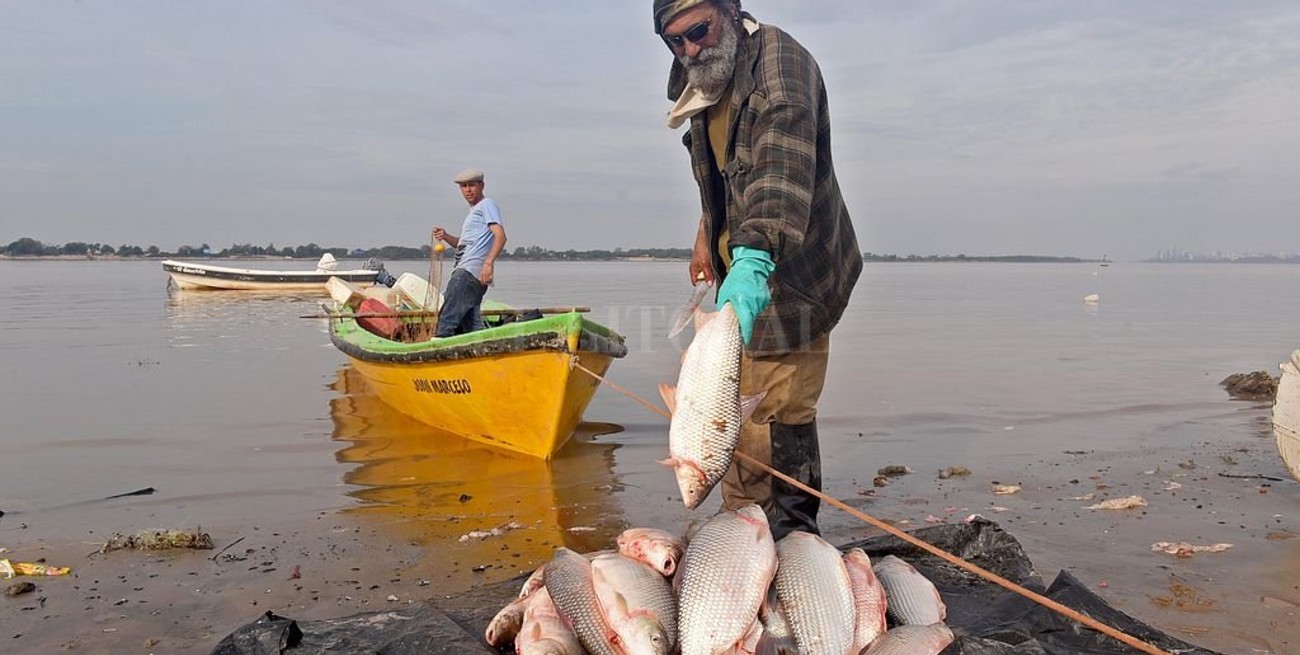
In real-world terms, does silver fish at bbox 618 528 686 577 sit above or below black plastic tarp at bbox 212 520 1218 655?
above

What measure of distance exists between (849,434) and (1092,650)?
7509 mm

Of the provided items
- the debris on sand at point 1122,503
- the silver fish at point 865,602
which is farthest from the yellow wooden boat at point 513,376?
the silver fish at point 865,602

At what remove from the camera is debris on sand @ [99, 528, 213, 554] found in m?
5.97

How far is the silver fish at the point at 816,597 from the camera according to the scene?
2758 millimetres

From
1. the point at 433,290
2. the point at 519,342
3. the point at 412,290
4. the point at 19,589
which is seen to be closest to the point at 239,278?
the point at 412,290

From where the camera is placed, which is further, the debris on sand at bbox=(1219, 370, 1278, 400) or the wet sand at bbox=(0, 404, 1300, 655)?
the debris on sand at bbox=(1219, 370, 1278, 400)

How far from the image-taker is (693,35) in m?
3.74

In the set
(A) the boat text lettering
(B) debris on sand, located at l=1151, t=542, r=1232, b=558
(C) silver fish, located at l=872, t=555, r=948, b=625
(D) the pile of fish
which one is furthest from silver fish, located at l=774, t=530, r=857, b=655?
(A) the boat text lettering

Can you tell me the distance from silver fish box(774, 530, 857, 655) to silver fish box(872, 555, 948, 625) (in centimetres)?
32

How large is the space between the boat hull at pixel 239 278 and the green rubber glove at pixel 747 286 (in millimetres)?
39748

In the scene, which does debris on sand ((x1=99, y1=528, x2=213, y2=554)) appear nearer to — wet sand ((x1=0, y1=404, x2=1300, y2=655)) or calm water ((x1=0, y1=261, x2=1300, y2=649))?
wet sand ((x1=0, y1=404, x2=1300, y2=655))

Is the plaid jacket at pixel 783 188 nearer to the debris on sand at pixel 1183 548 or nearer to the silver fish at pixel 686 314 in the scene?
the silver fish at pixel 686 314

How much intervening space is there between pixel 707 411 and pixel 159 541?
4763 millimetres

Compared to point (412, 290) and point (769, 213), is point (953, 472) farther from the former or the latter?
point (412, 290)
